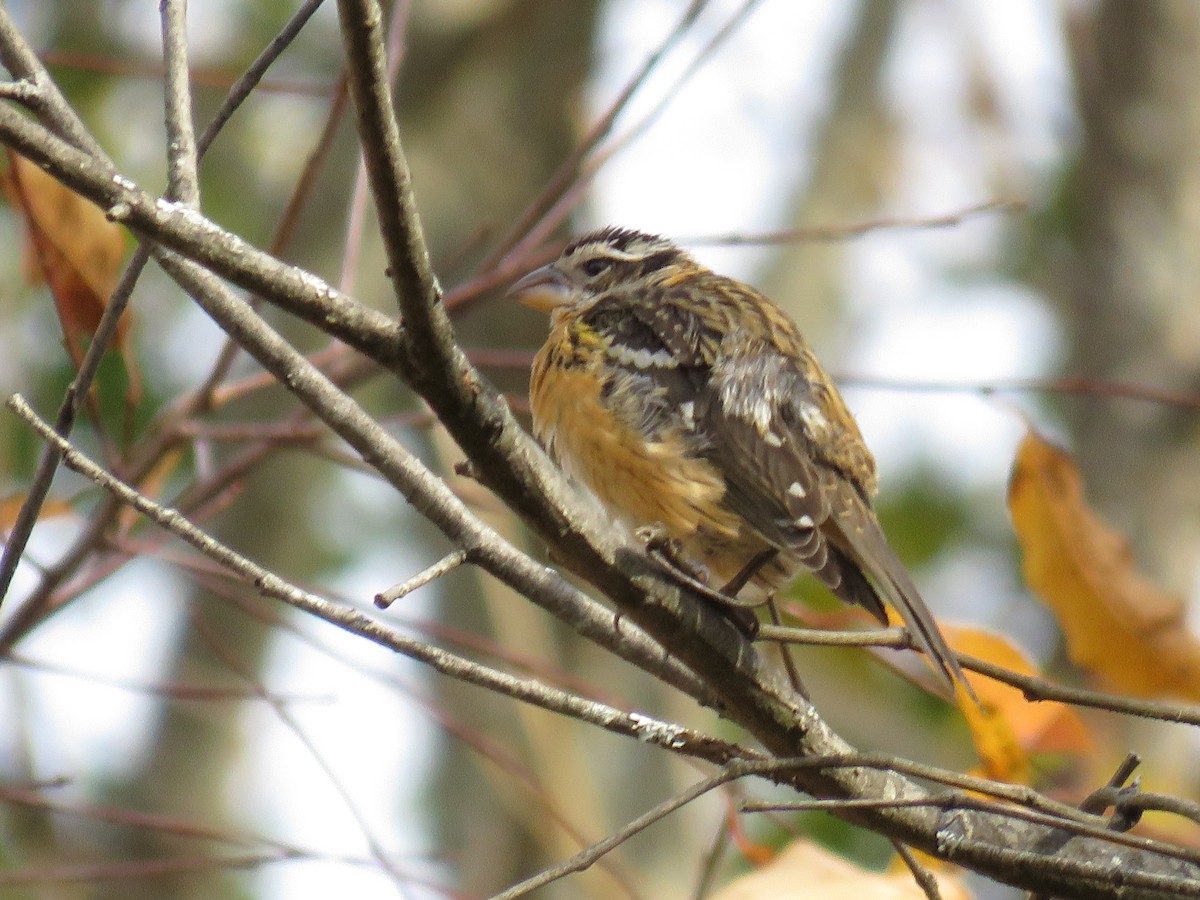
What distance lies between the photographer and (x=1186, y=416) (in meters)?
7.07

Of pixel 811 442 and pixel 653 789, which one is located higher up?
pixel 653 789

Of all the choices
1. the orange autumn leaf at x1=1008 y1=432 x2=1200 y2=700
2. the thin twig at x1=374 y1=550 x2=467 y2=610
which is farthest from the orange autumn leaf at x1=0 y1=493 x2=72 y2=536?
the orange autumn leaf at x1=1008 y1=432 x2=1200 y2=700

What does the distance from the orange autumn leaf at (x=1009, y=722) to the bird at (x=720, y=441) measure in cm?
23

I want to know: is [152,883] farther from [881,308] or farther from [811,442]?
[881,308]

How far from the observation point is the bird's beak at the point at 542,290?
15.5 feet

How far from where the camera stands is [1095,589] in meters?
A: 3.40

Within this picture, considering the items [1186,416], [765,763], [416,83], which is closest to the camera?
[765,763]

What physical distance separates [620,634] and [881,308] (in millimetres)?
9955

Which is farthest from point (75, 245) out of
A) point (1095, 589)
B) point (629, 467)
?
point (1095, 589)

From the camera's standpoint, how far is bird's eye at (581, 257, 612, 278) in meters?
4.92

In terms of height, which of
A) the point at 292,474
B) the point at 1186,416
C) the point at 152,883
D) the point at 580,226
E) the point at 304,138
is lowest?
the point at 152,883

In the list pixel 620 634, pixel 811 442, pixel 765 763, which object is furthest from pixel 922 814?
pixel 811 442

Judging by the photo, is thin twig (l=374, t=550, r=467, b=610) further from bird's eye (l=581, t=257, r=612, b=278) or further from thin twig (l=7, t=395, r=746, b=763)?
bird's eye (l=581, t=257, r=612, b=278)

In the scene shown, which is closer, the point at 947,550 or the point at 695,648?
the point at 695,648
